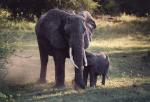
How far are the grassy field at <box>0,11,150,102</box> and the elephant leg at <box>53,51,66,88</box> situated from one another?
0.92 feet

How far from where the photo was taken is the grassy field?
12.6m

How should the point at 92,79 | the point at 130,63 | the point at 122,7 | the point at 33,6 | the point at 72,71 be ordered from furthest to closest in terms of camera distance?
the point at 122,7 → the point at 33,6 → the point at 130,63 → the point at 72,71 → the point at 92,79

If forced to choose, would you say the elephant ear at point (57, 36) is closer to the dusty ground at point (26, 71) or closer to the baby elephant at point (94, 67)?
the baby elephant at point (94, 67)

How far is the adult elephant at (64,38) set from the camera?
13078 millimetres

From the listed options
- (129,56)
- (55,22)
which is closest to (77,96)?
(55,22)

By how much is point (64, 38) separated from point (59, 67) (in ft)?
2.46

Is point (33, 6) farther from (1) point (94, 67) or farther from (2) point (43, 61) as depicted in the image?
(1) point (94, 67)

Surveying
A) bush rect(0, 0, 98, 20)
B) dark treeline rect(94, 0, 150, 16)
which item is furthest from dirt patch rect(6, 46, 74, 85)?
dark treeline rect(94, 0, 150, 16)

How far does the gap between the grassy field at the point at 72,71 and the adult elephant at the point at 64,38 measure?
60 cm

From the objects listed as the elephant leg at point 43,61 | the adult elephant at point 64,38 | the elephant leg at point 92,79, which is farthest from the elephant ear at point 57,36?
the elephant leg at point 92,79

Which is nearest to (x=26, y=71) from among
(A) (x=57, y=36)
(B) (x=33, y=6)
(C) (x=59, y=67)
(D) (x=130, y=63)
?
(C) (x=59, y=67)

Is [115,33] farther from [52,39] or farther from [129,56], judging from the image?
[52,39]

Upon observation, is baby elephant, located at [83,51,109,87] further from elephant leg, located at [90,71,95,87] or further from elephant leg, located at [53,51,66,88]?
elephant leg, located at [53,51,66,88]

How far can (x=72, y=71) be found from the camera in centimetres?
1650
